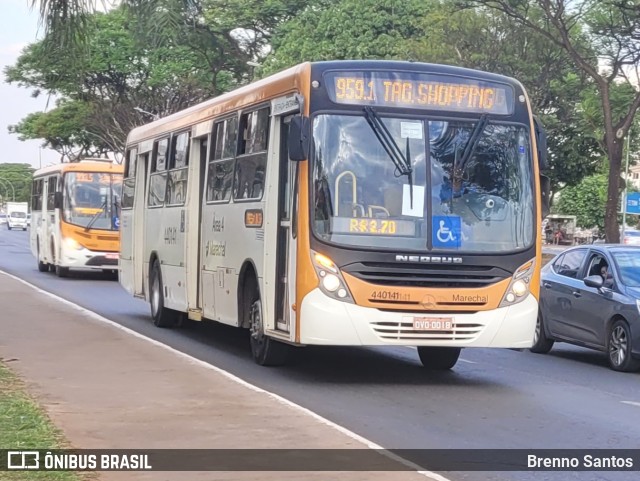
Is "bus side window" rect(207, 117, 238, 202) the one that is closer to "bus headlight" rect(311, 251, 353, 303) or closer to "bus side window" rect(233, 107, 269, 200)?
"bus side window" rect(233, 107, 269, 200)

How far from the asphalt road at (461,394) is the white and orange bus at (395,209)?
1.79 ft

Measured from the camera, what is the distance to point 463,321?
12.2 m

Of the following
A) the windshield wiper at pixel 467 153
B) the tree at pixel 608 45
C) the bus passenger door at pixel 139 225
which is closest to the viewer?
the windshield wiper at pixel 467 153

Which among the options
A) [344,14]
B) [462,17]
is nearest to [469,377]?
[462,17]

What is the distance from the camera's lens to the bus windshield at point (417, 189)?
12094mm

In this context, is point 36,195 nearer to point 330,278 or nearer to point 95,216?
point 95,216

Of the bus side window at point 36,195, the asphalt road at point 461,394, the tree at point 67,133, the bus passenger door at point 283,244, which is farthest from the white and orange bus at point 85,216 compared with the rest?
the tree at point 67,133

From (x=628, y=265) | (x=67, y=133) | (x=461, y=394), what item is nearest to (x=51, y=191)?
(x=628, y=265)

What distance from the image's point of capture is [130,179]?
21.1 metres

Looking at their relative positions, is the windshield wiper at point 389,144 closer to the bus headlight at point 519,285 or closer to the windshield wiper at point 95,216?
the bus headlight at point 519,285

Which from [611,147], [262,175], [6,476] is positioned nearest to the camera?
[6,476]

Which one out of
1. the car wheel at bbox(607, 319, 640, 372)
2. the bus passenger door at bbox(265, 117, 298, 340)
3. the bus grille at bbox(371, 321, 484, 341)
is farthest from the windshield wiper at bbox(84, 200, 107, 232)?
the bus grille at bbox(371, 321, 484, 341)

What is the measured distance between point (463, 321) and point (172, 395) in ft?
10.3

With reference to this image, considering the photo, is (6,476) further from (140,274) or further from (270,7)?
(270,7)
